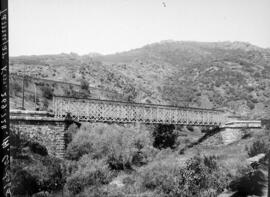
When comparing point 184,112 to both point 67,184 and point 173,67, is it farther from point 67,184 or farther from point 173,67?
point 173,67

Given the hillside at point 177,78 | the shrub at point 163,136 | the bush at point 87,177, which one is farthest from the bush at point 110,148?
the hillside at point 177,78

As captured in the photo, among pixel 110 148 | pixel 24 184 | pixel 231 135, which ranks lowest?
pixel 231 135

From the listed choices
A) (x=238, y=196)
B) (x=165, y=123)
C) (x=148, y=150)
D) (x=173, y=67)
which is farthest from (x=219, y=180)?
(x=173, y=67)

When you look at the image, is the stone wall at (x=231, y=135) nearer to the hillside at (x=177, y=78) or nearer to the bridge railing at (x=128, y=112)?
the bridge railing at (x=128, y=112)

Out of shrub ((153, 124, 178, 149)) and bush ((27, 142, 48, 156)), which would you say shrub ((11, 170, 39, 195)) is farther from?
shrub ((153, 124, 178, 149))

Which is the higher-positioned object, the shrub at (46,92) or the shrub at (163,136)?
the shrub at (46,92)

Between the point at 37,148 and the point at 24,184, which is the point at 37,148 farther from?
the point at 24,184

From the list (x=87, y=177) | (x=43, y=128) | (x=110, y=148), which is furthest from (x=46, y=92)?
(x=87, y=177)
